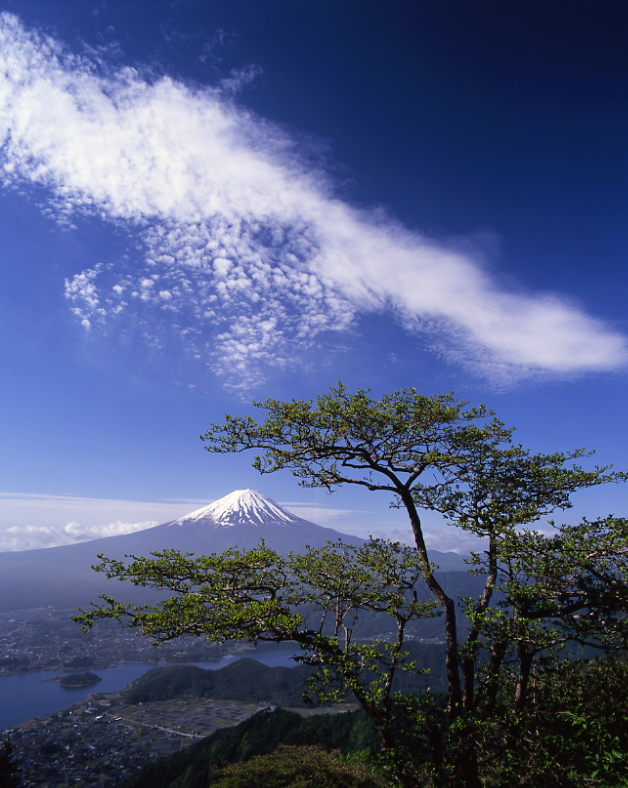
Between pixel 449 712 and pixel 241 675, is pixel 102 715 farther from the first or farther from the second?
pixel 449 712

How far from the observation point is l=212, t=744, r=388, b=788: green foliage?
1302 cm

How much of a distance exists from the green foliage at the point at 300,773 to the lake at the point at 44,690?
6105cm

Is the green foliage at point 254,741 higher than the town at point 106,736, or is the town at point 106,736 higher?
the green foliage at point 254,741

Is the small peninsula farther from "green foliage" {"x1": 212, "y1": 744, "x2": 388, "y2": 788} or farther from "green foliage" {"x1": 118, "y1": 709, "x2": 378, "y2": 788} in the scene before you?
"green foliage" {"x1": 212, "y1": 744, "x2": 388, "y2": 788}

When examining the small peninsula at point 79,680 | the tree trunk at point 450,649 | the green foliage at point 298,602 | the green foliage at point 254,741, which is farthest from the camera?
the small peninsula at point 79,680

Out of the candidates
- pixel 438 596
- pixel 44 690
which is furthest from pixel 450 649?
pixel 44 690

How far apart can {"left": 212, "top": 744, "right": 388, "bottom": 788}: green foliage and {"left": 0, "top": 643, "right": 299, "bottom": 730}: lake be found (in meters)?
61.1

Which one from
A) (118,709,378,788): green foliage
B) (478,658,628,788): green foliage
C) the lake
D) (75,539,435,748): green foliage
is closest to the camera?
(478,658,628,788): green foliage

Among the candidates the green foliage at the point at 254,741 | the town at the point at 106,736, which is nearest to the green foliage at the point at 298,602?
the green foliage at the point at 254,741

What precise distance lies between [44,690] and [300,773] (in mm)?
130725

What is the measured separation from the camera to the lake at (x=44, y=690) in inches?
3430

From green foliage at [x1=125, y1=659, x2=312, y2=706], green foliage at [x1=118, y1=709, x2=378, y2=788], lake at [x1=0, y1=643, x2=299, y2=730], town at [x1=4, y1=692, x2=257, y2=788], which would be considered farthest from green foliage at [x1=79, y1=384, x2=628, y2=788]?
green foliage at [x1=125, y1=659, x2=312, y2=706]

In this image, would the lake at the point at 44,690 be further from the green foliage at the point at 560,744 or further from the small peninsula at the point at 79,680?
the green foliage at the point at 560,744

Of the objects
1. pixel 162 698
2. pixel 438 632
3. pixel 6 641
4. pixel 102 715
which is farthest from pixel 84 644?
pixel 438 632
